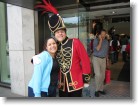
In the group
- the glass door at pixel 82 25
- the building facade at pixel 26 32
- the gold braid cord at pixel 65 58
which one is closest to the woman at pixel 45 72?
the gold braid cord at pixel 65 58

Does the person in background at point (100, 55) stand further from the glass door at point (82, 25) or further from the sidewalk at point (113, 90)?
the glass door at point (82, 25)

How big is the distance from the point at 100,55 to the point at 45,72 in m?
2.27

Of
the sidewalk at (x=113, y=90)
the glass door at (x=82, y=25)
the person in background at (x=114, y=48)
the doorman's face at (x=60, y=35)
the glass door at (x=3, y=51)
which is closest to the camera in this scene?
the doorman's face at (x=60, y=35)

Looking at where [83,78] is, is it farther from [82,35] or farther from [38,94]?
[82,35]

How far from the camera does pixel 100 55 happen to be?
4.48 m

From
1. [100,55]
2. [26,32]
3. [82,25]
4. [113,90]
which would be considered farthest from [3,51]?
[113,90]

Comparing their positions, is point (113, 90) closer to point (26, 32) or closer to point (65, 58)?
point (26, 32)

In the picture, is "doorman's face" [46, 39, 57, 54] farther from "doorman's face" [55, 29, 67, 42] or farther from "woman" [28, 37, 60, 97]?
"doorman's face" [55, 29, 67, 42]

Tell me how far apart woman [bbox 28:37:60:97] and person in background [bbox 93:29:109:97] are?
6.72ft

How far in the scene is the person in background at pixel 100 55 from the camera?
Result: 175 inches

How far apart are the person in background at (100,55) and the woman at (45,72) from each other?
6.72 feet

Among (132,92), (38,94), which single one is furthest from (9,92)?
(132,92)

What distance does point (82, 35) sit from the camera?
570cm

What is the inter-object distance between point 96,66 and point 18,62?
1908mm
